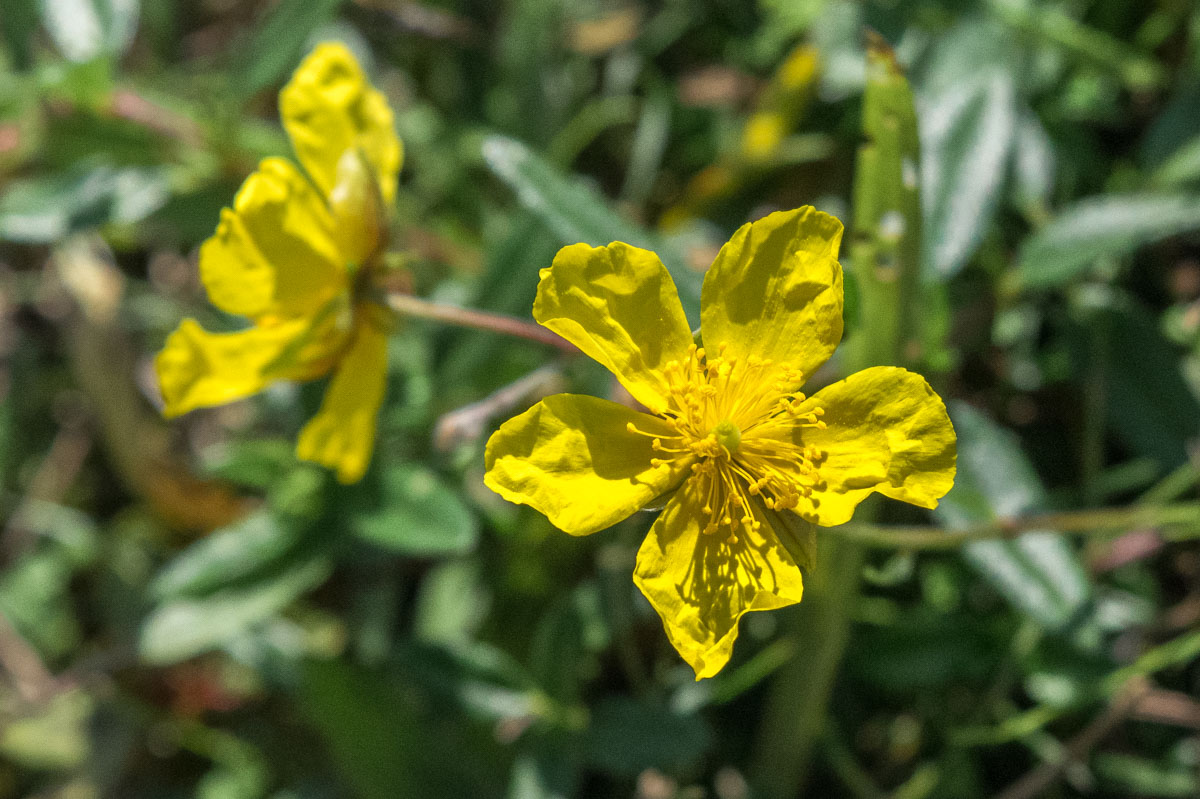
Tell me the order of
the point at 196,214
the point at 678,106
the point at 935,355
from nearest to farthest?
the point at 935,355 < the point at 196,214 < the point at 678,106

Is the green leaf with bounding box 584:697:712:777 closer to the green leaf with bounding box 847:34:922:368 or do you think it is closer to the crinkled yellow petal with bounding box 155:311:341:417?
the green leaf with bounding box 847:34:922:368

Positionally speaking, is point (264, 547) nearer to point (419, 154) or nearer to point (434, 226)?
point (434, 226)

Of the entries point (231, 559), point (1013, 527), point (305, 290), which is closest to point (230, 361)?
point (305, 290)

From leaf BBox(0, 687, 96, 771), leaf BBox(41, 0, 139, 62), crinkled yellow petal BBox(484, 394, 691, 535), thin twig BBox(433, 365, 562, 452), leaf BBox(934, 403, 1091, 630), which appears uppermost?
leaf BBox(41, 0, 139, 62)

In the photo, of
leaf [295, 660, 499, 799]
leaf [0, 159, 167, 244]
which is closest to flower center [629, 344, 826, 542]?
leaf [295, 660, 499, 799]

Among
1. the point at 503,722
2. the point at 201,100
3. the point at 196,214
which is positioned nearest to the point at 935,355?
the point at 503,722
